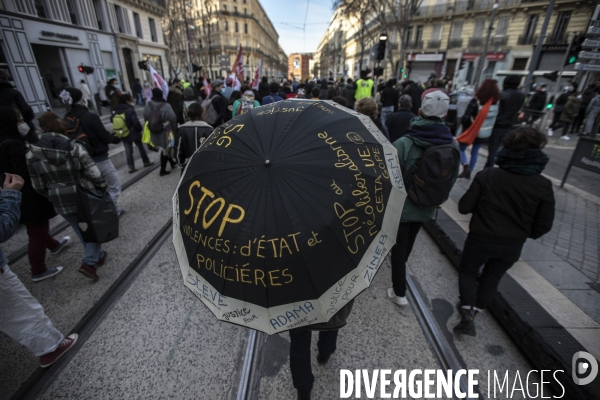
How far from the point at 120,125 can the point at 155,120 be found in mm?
755

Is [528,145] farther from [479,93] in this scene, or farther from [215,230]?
[479,93]

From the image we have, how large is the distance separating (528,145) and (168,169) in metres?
7.75

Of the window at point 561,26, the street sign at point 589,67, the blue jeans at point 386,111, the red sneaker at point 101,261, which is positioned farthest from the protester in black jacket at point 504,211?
the window at point 561,26

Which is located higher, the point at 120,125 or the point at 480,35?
the point at 480,35

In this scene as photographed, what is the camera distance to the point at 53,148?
301 centimetres

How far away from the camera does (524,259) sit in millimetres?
3680

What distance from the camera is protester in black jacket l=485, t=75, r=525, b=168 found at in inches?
→ 212

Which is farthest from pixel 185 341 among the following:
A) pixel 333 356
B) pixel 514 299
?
pixel 514 299

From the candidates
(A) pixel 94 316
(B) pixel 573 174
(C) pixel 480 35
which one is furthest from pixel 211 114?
(C) pixel 480 35

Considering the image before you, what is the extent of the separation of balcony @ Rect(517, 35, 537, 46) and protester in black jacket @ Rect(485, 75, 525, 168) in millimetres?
31157

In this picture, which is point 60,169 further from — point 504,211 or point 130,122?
point 504,211

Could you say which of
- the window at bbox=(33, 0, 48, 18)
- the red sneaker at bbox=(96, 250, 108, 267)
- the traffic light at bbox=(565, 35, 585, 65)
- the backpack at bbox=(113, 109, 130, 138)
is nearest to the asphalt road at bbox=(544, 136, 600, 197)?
the traffic light at bbox=(565, 35, 585, 65)

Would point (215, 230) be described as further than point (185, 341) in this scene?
No

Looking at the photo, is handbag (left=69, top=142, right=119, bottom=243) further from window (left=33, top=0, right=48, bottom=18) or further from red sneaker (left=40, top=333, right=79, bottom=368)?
window (left=33, top=0, right=48, bottom=18)
